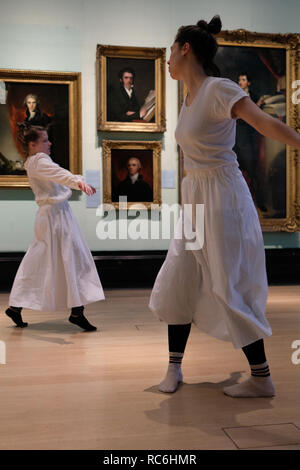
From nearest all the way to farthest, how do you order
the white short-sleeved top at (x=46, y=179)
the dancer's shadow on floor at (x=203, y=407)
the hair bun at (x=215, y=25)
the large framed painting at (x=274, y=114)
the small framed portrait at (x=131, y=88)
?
the dancer's shadow on floor at (x=203, y=407) → the hair bun at (x=215, y=25) → the white short-sleeved top at (x=46, y=179) → the small framed portrait at (x=131, y=88) → the large framed painting at (x=274, y=114)

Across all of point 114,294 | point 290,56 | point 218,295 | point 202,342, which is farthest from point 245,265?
point 290,56

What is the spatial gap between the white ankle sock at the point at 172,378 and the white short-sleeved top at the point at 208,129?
110 centimetres

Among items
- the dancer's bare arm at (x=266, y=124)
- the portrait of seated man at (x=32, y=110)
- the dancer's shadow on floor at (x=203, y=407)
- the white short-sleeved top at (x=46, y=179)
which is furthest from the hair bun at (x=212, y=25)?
the portrait of seated man at (x=32, y=110)

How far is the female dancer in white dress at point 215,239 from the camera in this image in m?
2.63

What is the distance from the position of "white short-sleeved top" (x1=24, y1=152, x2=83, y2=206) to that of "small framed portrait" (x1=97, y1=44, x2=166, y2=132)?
317cm

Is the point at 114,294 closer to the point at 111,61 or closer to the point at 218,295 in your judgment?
the point at 111,61

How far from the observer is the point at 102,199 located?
8.12m

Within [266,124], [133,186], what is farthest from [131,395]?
[133,186]

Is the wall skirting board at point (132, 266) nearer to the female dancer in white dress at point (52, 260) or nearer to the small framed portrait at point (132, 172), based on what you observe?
the small framed portrait at point (132, 172)

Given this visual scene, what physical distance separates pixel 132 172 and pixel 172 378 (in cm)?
549

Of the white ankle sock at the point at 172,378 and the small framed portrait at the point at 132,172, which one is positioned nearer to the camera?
the white ankle sock at the point at 172,378

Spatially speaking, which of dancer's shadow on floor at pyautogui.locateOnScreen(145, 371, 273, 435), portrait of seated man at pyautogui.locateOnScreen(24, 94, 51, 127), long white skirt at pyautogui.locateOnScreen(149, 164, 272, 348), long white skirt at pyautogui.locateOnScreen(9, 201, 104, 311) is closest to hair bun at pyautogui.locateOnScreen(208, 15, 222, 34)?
long white skirt at pyautogui.locateOnScreen(149, 164, 272, 348)

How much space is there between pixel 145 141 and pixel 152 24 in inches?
71.2
